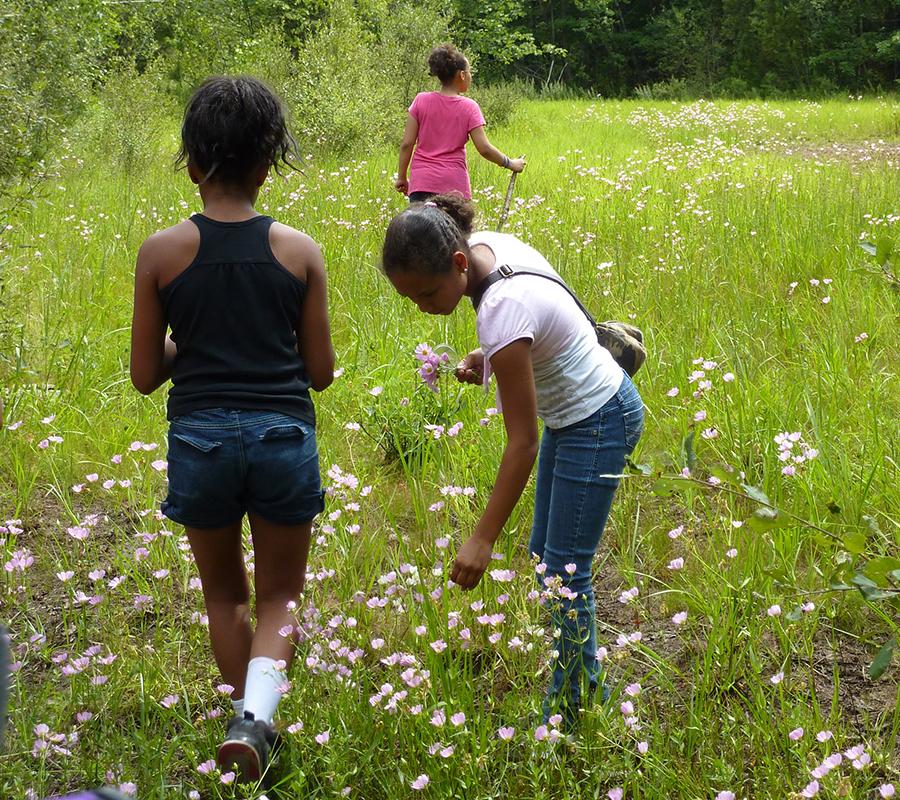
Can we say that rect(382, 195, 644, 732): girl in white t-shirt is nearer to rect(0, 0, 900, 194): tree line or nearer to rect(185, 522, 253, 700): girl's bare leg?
rect(185, 522, 253, 700): girl's bare leg

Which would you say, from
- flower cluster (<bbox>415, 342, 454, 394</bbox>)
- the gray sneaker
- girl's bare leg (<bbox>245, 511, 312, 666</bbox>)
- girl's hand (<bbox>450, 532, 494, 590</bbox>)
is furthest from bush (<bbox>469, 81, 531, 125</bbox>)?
the gray sneaker

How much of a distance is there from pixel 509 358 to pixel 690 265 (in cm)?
375

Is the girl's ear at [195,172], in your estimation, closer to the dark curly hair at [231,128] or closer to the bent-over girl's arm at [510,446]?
the dark curly hair at [231,128]

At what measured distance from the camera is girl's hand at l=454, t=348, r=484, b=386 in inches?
101

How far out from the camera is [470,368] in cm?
262

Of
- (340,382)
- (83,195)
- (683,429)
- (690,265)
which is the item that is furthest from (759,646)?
(83,195)

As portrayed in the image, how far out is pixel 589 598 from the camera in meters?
2.30

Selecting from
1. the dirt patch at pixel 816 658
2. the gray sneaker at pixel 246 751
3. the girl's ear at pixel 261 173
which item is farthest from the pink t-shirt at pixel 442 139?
the gray sneaker at pixel 246 751

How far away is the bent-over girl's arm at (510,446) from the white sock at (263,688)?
0.54 m

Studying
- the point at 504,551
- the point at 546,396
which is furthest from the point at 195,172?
the point at 504,551

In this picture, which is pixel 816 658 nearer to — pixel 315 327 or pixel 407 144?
pixel 315 327

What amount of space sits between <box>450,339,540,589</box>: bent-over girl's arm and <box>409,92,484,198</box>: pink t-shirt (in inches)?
156

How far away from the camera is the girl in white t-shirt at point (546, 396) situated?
205cm

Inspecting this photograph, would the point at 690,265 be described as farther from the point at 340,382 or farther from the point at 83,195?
the point at 83,195
